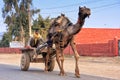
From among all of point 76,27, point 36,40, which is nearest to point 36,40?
point 36,40

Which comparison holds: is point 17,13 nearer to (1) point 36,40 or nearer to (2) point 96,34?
(2) point 96,34

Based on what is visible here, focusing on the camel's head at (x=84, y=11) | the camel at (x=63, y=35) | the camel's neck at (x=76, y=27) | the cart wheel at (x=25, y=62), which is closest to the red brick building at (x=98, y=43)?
the cart wheel at (x=25, y=62)

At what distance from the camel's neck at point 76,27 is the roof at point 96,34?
46.5 m

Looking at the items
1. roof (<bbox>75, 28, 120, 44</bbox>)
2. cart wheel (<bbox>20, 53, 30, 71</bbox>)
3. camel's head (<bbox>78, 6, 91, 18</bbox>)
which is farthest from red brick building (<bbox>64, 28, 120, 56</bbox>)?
camel's head (<bbox>78, 6, 91, 18</bbox>)

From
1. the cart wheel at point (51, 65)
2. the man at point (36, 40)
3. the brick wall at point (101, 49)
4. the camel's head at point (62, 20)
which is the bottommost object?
the brick wall at point (101, 49)

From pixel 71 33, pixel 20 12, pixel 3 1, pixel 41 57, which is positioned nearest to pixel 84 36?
pixel 20 12

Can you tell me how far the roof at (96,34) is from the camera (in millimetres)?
62156

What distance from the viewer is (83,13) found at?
47.2 feet

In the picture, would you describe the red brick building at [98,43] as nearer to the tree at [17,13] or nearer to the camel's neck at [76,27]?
the tree at [17,13]

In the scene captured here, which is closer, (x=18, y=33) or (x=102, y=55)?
(x=102, y=55)

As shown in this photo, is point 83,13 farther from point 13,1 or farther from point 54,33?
point 13,1

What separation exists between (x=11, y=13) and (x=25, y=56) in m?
55.0

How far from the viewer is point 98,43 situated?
46.4 meters

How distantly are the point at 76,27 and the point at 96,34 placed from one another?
157ft
